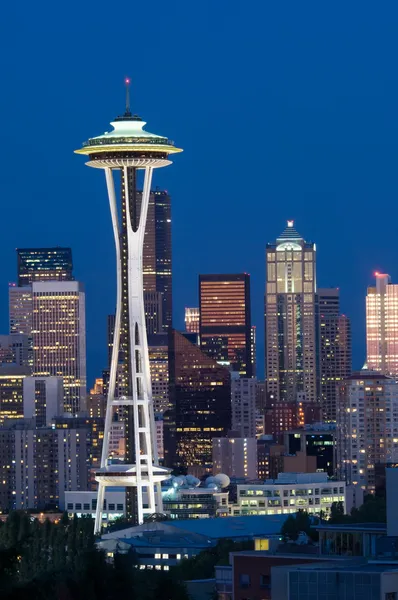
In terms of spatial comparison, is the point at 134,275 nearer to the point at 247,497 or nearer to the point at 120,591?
the point at 247,497

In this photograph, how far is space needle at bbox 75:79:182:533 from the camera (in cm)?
15725

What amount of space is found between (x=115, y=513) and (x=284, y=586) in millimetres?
127104

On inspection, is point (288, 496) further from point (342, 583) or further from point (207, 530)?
point (342, 583)

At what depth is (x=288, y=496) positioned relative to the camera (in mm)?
192625

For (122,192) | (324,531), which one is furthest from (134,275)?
(324,531)

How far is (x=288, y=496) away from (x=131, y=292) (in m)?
40.0

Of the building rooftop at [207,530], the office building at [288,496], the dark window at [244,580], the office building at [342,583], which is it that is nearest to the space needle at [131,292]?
the building rooftop at [207,530]

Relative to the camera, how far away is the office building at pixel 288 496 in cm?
18975

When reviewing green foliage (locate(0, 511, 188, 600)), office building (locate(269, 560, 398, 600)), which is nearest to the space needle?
green foliage (locate(0, 511, 188, 600))

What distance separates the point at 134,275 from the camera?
157000 mm

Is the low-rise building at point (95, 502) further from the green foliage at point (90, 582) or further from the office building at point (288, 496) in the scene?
the green foliage at point (90, 582)

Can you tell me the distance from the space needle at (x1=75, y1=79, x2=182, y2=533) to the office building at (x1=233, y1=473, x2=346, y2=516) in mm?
24487

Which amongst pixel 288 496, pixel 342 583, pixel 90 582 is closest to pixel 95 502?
pixel 288 496

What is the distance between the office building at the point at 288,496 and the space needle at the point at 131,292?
80.3 feet
